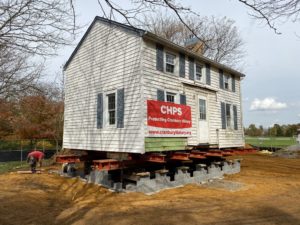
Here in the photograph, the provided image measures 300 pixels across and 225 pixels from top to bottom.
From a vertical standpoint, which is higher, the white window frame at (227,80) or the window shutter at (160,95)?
the white window frame at (227,80)

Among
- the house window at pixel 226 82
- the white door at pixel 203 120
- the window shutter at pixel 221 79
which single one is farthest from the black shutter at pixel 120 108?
the house window at pixel 226 82

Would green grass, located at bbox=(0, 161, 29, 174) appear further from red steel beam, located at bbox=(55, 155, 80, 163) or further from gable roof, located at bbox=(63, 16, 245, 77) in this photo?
gable roof, located at bbox=(63, 16, 245, 77)

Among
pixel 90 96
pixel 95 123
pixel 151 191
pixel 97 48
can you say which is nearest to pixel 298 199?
pixel 151 191

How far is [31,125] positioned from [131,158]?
17704 mm

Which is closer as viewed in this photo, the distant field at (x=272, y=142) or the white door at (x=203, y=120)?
the white door at (x=203, y=120)

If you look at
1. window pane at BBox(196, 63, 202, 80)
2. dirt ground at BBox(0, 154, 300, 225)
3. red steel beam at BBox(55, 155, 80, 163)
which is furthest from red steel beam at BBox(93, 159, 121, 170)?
window pane at BBox(196, 63, 202, 80)

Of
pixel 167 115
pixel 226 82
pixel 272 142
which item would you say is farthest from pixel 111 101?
pixel 272 142

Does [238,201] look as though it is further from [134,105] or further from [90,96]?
[90,96]

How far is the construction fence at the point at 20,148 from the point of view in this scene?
24797 mm

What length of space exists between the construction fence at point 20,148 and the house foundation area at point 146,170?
37.2 feet

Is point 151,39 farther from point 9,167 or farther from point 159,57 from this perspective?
point 9,167

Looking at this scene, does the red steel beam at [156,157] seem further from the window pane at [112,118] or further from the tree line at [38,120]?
the tree line at [38,120]

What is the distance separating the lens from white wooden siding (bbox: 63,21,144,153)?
11898 millimetres

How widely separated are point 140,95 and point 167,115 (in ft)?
4.85
